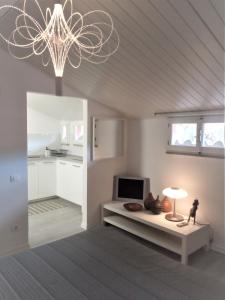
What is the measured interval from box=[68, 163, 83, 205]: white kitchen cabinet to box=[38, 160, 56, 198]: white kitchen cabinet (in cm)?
55

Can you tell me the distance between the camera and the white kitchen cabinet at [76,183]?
4684 mm

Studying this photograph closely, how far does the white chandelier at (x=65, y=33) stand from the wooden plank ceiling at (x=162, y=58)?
8 centimetres

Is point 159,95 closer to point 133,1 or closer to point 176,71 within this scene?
point 176,71

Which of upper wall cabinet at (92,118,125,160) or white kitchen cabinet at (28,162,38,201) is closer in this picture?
upper wall cabinet at (92,118,125,160)

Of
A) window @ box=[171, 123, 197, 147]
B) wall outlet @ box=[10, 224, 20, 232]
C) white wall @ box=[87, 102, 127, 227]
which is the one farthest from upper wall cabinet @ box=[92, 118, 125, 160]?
wall outlet @ box=[10, 224, 20, 232]

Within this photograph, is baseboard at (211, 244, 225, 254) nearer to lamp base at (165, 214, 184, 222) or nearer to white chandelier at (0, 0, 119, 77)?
lamp base at (165, 214, 184, 222)

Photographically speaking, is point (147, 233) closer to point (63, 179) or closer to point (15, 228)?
point (15, 228)

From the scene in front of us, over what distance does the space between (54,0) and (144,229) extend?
9.34 feet

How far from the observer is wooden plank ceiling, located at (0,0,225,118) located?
67.2 inches

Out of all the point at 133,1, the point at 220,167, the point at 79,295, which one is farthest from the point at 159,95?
the point at 79,295

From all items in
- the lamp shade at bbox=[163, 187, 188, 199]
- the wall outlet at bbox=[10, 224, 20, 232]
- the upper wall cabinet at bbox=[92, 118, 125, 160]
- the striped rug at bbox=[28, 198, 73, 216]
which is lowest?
the striped rug at bbox=[28, 198, 73, 216]

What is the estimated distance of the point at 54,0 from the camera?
204cm

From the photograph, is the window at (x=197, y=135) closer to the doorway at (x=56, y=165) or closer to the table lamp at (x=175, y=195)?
the table lamp at (x=175, y=195)

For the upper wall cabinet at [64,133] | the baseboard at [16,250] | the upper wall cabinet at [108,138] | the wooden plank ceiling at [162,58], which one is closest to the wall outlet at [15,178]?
the baseboard at [16,250]
